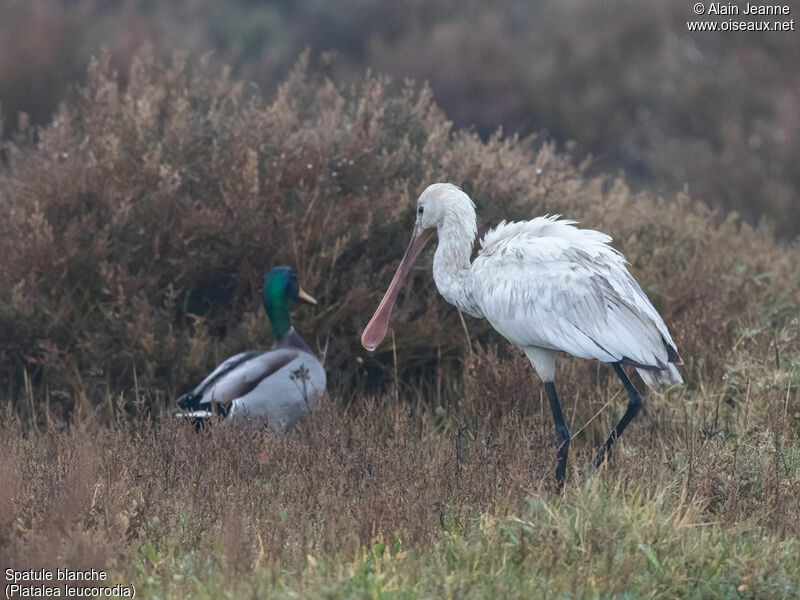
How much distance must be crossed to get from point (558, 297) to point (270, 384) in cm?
181

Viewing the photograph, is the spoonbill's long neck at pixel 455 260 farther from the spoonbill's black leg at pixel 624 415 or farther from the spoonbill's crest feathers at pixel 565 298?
the spoonbill's black leg at pixel 624 415

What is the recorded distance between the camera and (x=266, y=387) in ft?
19.7

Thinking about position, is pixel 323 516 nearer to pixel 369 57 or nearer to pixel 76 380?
pixel 76 380

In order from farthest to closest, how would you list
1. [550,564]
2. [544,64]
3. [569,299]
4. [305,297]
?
[544,64], [305,297], [569,299], [550,564]

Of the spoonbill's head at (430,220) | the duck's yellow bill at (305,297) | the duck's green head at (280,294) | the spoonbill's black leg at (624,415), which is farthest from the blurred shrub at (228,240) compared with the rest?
the spoonbill's black leg at (624,415)

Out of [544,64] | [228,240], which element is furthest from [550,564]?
[544,64]

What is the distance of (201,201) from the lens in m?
6.87

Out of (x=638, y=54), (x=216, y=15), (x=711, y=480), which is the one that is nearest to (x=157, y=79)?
(x=711, y=480)

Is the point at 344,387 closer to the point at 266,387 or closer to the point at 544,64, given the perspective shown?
the point at 266,387

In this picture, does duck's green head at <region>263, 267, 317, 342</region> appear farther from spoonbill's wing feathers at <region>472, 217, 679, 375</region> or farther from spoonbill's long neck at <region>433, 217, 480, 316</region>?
spoonbill's wing feathers at <region>472, 217, 679, 375</region>

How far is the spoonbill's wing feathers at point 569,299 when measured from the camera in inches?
188

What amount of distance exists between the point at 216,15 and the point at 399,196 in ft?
58.3

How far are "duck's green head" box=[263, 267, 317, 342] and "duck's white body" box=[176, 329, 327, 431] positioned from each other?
233 millimetres

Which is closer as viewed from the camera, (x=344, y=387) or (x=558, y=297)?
(x=558, y=297)
